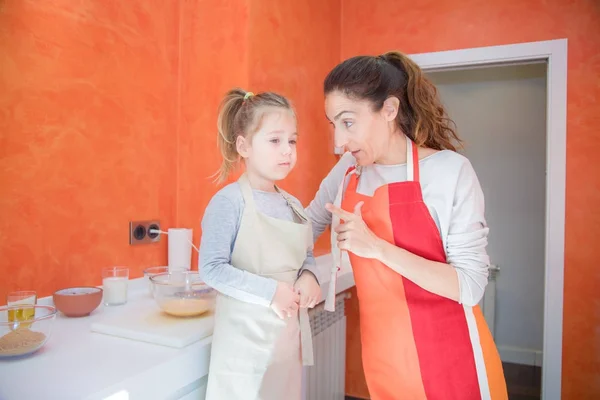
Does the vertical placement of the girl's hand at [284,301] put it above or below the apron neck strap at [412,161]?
below

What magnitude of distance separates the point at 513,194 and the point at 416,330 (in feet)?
9.91

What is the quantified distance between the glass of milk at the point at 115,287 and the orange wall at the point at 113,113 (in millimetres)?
76

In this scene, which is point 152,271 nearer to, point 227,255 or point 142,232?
point 142,232

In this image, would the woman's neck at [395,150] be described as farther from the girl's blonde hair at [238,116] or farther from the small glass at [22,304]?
the small glass at [22,304]

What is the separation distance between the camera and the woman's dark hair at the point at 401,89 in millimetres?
1150

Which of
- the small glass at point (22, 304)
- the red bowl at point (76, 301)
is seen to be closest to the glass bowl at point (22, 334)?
the small glass at point (22, 304)

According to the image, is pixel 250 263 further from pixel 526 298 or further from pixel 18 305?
pixel 526 298

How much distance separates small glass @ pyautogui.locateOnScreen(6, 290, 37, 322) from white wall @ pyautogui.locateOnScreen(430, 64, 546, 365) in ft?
10.6

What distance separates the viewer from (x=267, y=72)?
1.92 metres

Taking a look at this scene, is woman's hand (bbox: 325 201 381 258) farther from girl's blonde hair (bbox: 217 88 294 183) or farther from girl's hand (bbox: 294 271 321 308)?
girl's blonde hair (bbox: 217 88 294 183)

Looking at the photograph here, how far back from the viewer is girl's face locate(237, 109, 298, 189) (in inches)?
46.9

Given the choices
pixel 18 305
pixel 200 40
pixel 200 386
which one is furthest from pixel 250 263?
pixel 200 40

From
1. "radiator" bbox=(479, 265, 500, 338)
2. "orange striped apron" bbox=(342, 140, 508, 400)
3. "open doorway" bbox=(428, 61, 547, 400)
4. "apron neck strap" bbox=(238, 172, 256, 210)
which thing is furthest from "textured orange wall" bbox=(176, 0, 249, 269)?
"radiator" bbox=(479, 265, 500, 338)

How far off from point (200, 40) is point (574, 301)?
7.13 feet
